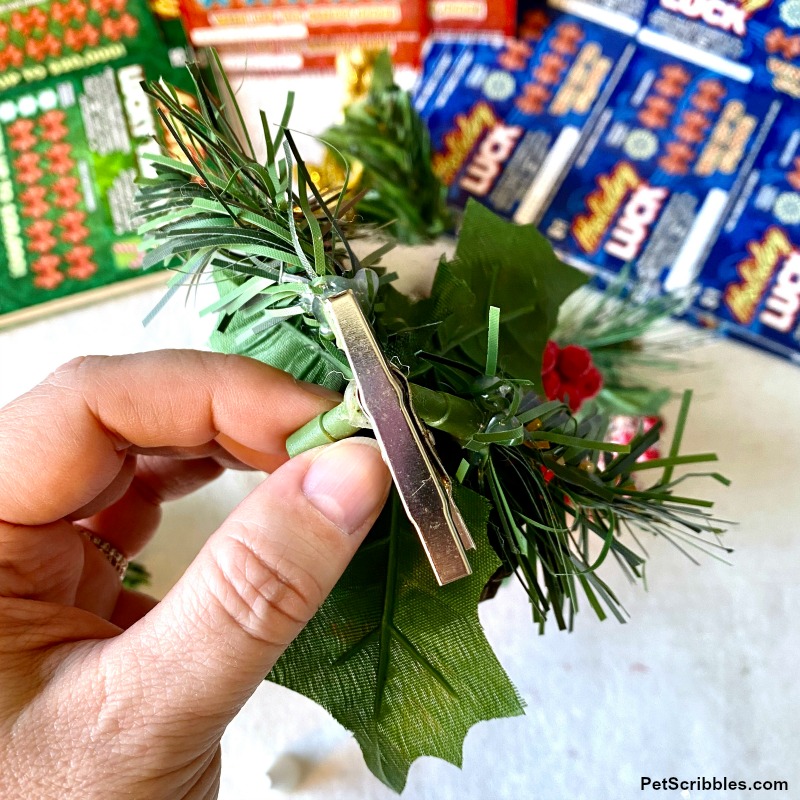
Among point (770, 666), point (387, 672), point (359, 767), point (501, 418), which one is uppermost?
point (501, 418)

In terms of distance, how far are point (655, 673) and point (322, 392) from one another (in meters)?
0.37

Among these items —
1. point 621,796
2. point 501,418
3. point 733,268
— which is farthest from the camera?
point 733,268

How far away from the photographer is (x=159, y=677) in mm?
282

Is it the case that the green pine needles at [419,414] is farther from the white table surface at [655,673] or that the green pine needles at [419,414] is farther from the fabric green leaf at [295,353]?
the white table surface at [655,673]

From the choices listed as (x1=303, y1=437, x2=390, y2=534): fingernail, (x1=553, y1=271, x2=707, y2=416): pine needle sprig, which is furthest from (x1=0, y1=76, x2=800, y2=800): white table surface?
(x1=303, y1=437, x2=390, y2=534): fingernail

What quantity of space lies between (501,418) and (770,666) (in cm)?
40

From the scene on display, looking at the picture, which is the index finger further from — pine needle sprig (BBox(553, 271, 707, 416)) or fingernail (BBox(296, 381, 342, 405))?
pine needle sprig (BBox(553, 271, 707, 416))

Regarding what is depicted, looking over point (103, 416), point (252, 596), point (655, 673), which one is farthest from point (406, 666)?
point (655, 673)

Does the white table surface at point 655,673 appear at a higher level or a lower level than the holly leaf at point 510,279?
lower

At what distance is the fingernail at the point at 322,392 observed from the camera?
0.98ft

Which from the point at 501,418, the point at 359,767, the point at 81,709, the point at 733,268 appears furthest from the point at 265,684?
the point at 733,268

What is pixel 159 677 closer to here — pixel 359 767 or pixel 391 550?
pixel 391 550

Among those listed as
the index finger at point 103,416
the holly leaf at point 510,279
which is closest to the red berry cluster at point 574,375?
the holly leaf at point 510,279

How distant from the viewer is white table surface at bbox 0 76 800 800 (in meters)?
0.50
